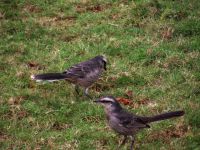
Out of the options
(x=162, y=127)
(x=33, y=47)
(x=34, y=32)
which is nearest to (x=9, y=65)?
(x=33, y=47)

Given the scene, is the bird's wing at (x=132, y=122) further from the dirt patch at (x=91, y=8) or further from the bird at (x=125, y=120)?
the dirt patch at (x=91, y=8)

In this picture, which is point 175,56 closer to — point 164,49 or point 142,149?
point 164,49

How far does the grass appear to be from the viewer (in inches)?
345

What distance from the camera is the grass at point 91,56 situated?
8766mm

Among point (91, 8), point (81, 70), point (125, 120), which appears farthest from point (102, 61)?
point (91, 8)

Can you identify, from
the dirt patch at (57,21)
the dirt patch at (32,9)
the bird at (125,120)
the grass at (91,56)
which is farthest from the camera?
the dirt patch at (32,9)

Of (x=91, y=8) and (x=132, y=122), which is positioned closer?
(x=132, y=122)

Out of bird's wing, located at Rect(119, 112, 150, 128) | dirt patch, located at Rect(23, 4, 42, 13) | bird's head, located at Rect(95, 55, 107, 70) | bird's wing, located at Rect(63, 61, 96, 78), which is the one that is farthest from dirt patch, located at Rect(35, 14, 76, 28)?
bird's wing, located at Rect(119, 112, 150, 128)

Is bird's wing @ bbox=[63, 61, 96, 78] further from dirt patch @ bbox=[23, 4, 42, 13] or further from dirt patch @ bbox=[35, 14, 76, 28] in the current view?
dirt patch @ bbox=[23, 4, 42, 13]

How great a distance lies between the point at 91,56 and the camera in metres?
12.1

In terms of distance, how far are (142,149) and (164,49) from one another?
4.30 meters

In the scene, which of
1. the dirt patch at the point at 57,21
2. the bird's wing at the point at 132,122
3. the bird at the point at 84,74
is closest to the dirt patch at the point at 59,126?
the bird at the point at 84,74

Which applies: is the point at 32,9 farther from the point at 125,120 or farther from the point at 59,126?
the point at 125,120

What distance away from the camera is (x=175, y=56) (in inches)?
457
